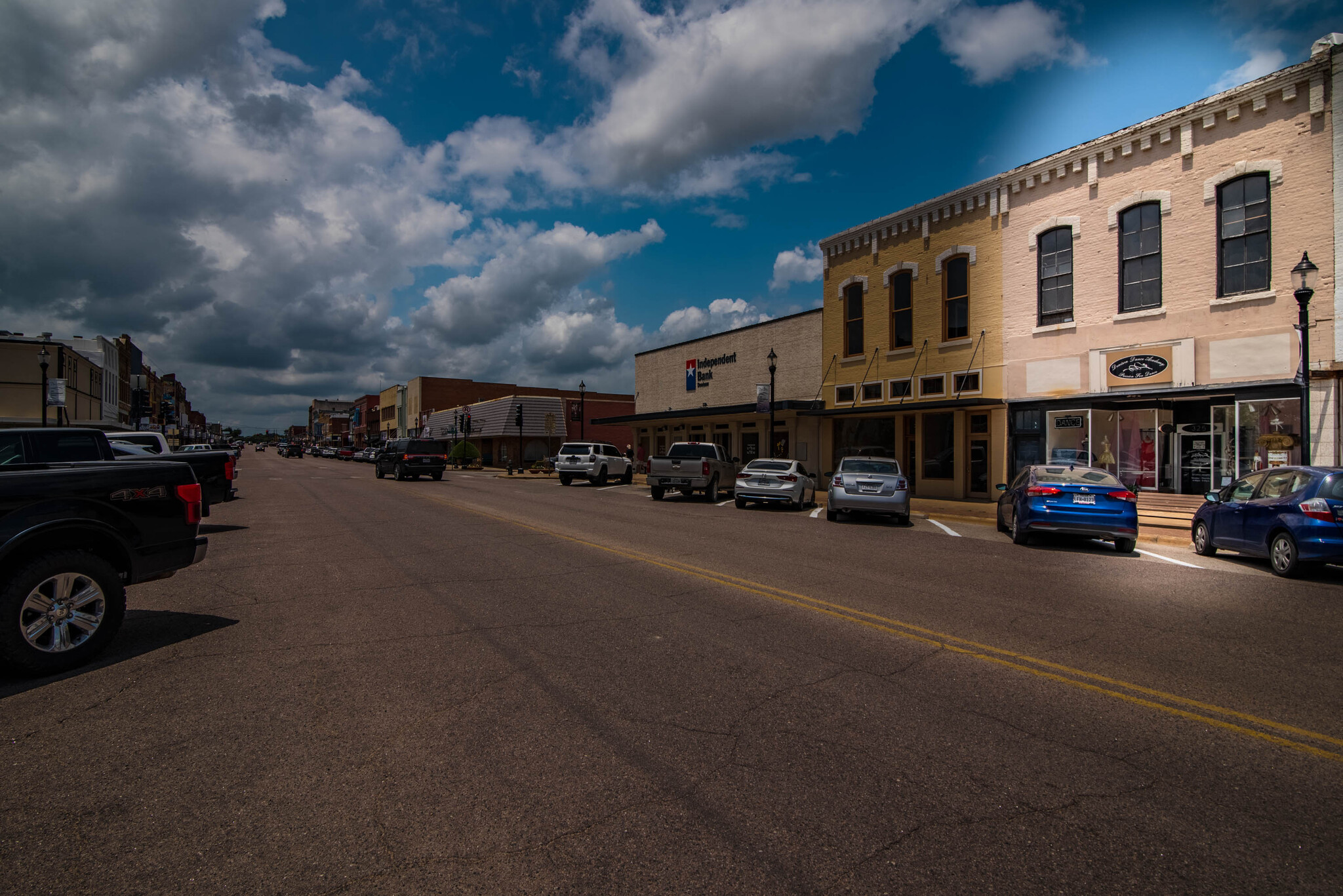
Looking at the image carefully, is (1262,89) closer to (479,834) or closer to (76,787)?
(479,834)

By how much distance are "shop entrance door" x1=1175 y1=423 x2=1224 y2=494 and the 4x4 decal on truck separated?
2056 cm

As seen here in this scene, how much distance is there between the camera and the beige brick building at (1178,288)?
15508mm

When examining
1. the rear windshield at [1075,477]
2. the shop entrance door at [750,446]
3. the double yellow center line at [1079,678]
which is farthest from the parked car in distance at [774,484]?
the shop entrance door at [750,446]

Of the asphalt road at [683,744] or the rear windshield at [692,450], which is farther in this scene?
the rear windshield at [692,450]

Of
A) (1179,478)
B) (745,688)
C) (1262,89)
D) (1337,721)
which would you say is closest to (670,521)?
(745,688)

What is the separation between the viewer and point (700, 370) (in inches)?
1426

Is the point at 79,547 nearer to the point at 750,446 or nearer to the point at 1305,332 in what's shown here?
the point at 1305,332

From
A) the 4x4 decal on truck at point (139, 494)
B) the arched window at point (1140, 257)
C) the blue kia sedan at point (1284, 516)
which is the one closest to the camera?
the 4x4 decal on truck at point (139, 494)

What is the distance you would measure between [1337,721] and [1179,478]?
52.6 feet

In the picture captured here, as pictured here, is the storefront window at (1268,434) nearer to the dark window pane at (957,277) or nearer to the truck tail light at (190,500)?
the dark window pane at (957,277)

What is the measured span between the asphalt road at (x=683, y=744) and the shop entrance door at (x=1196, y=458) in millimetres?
10468

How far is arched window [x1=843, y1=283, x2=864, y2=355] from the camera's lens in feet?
87.0

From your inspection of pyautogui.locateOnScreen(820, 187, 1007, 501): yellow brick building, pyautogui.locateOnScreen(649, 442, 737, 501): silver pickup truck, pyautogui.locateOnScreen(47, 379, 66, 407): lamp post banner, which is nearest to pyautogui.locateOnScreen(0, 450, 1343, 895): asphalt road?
pyautogui.locateOnScreen(649, 442, 737, 501): silver pickup truck

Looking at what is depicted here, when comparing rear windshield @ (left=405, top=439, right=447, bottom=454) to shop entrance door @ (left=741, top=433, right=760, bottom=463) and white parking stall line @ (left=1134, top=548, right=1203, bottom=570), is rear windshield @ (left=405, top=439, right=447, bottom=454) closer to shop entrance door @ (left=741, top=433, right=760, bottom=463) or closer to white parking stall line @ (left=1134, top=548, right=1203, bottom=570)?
shop entrance door @ (left=741, top=433, right=760, bottom=463)
